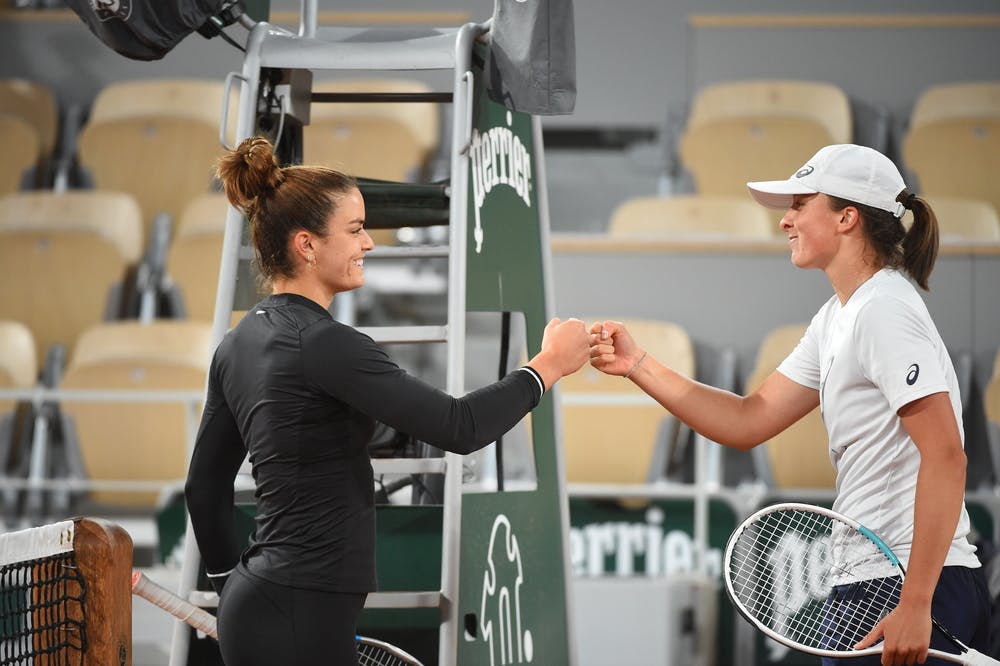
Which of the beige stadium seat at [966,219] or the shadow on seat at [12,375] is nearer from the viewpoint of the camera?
the shadow on seat at [12,375]

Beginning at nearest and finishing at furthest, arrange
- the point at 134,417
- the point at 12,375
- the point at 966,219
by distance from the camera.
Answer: the point at 134,417 < the point at 12,375 < the point at 966,219

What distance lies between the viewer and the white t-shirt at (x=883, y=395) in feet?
5.93

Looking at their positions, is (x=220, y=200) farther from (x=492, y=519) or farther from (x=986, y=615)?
(x=986, y=615)

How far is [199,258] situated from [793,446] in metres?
2.69

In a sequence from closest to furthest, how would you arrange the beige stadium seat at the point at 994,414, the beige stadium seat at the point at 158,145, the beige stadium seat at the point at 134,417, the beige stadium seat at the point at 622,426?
the beige stadium seat at the point at 994,414
the beige stadium seat at the point at 622,426
the beige stadium seat at the point at 134,417
the beige stadium seat at the point at 158,145

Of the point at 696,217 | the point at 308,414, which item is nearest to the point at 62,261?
the point at 696,217

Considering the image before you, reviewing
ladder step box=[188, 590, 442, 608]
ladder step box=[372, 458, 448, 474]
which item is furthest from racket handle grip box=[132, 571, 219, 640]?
ladder step box=[372, 458, 448, 474]

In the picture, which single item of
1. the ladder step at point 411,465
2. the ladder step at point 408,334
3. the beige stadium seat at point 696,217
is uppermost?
the beige stadium seat at point 696,217

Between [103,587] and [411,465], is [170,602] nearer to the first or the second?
[103,587]

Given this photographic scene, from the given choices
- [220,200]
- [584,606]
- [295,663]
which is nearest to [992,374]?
[584,606]

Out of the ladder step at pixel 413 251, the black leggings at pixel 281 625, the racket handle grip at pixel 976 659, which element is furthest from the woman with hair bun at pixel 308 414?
the ladder step at pixel 413 251

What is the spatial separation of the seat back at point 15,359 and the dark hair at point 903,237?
4.01m

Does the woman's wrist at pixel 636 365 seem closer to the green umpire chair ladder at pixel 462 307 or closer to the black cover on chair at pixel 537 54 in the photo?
the green umpire chair ladder at pixel 462 307

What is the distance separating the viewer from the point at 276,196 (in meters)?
1.81
